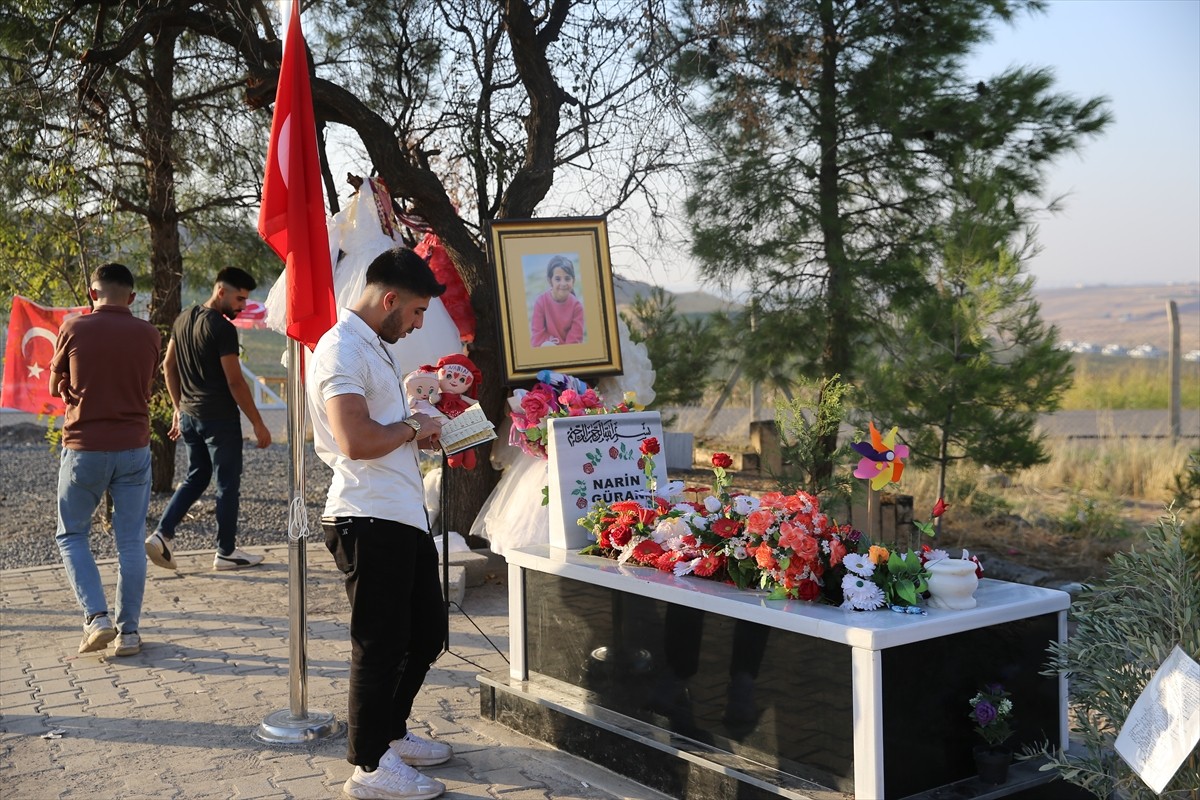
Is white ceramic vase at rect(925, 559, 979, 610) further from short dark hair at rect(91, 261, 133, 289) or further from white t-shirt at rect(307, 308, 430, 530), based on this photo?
short dark hair at rect(91, 261, 133, 289)

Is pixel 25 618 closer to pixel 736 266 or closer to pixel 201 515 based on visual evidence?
pixel 201 515

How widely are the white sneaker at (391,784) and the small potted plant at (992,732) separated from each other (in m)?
1.83

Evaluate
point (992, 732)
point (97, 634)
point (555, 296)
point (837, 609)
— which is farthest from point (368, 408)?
point (555, 296)

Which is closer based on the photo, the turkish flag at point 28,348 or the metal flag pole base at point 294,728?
the metal flag pole base at point 294,728

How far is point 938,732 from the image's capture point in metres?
3.60

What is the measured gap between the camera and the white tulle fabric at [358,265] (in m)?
7.09

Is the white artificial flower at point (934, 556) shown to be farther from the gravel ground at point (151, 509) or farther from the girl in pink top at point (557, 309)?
the gravel ground at point (151, 509)

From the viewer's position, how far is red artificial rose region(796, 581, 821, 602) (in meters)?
3.84

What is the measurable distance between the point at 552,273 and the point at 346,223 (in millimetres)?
1355

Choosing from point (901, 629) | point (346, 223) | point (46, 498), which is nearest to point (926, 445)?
point (346, 223)

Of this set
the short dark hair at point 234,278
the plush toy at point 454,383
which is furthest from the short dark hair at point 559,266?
the short dark hair at point 234,278

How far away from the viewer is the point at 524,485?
7066 mm

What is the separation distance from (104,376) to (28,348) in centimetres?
436

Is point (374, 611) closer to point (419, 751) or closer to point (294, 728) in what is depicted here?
point (419, 751)
